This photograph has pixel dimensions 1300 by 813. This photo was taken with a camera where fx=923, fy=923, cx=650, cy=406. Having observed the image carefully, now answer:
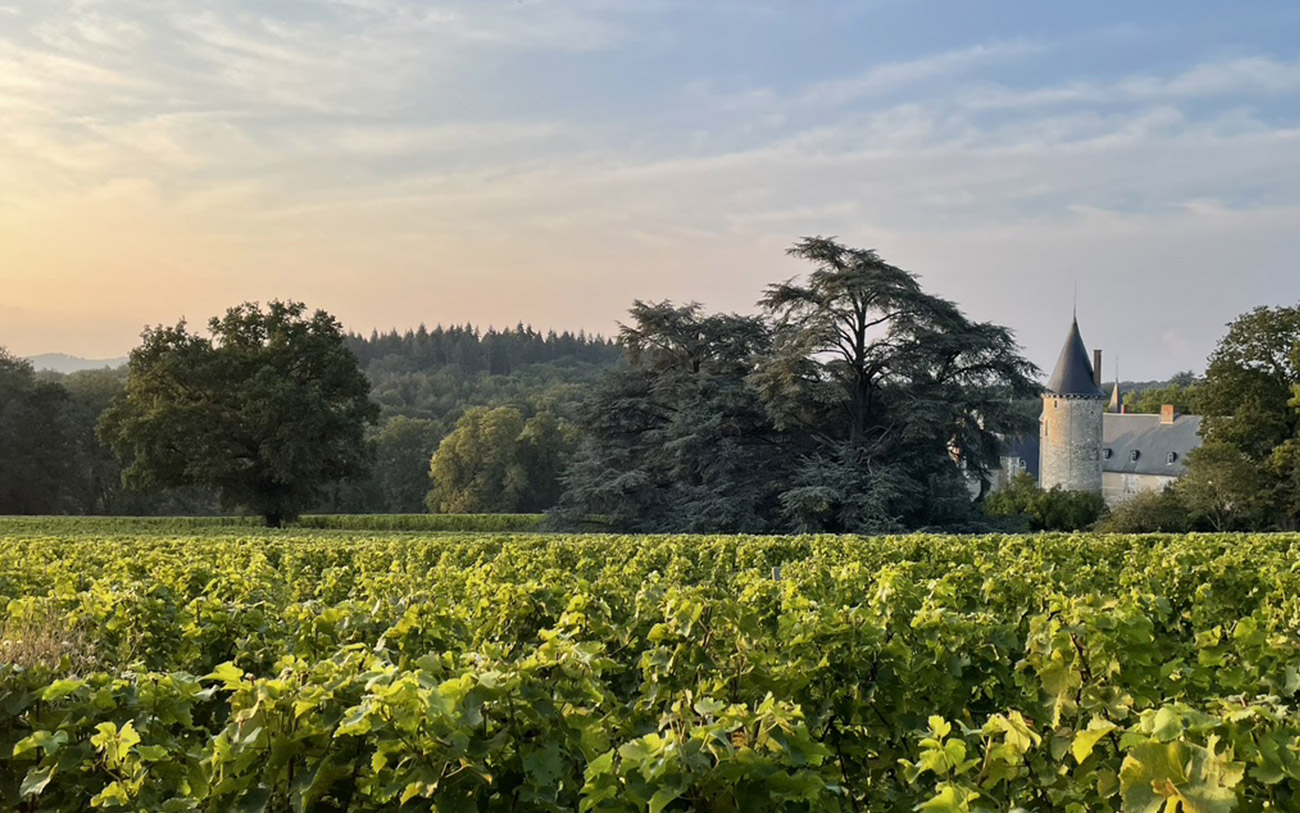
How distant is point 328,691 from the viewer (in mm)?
2984

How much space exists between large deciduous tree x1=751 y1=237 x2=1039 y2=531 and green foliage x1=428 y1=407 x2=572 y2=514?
34.4 metres

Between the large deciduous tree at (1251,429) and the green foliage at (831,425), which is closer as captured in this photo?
the green foliage at (831,425)

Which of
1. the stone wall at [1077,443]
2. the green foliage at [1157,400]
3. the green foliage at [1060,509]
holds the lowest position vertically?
the green foliage at [1060,509]

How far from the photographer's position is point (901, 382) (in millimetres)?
31266

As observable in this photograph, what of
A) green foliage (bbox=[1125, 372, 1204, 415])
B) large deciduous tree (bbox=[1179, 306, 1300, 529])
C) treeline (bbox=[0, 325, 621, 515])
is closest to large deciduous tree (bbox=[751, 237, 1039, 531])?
treeline (bbox=[0, 325, 621, 515])

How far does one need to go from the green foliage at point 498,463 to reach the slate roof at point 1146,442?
38436 millimetres

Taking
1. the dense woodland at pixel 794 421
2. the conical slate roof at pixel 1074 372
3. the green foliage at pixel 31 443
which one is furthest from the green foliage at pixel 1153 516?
the green foliage at pixel 31 443

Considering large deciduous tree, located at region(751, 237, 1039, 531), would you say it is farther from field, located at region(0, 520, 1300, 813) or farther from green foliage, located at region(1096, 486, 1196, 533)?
field, located at region(0, 520, 1300, 813)

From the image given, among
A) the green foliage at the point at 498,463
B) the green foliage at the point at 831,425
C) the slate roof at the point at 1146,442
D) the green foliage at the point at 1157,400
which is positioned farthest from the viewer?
the green foliage at the point at 1157,400

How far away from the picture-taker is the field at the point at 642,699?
2600mm

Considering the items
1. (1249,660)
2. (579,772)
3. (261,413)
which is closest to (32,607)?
(579,772)

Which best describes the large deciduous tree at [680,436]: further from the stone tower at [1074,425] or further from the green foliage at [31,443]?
the stone tower at [1074,425]

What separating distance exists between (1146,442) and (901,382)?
44.8 m

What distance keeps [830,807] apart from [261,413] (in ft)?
109
